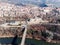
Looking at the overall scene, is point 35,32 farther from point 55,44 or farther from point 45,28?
point 55,44

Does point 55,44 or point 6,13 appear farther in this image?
point 6,13

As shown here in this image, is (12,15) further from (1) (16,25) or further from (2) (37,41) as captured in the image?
(2) (37,41)

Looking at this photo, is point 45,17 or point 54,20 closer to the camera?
point 54,20

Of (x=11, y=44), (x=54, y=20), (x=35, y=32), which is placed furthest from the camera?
(x=54, y=20)

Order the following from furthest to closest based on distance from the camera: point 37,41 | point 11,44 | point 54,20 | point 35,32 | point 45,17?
point 45,17 → point 54,20 → point 35,32 → point 37,41 → point 11,44

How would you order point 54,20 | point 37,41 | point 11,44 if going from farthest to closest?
point 54,20
point 37,41
point 11,44

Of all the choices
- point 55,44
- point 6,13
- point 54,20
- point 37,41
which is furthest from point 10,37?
point 6,13

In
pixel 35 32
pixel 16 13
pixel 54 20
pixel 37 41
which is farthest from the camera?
pixel 16 13

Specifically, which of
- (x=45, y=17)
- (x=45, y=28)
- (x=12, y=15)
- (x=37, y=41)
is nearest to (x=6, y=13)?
(x=12, y=15)

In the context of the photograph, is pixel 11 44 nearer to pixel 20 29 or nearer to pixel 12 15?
pixel 20 29
